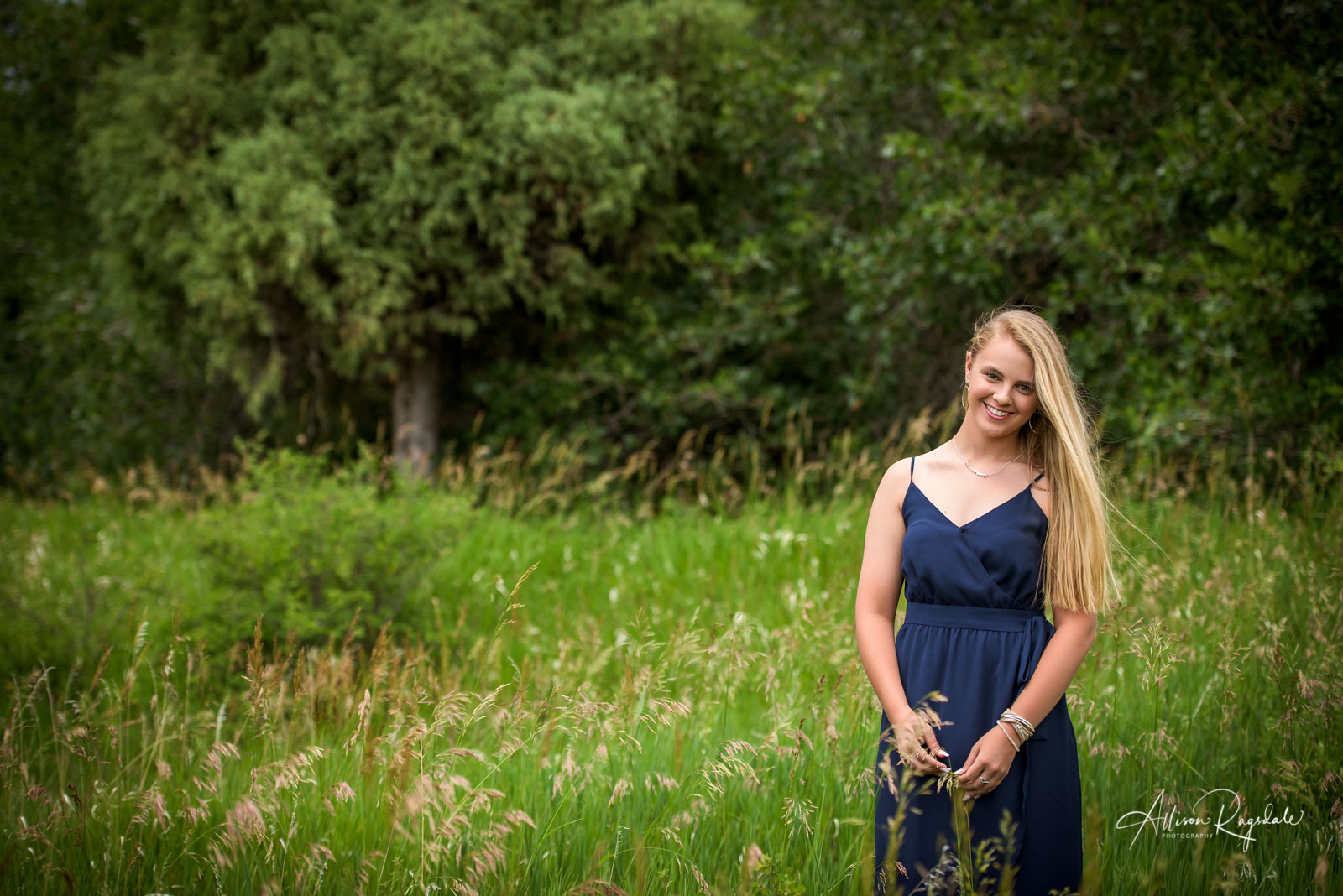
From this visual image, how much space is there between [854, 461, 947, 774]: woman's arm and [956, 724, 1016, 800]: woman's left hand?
0.08 meters

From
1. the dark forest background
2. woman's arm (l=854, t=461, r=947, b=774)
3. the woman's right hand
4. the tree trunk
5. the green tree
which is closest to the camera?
the woman's right hand

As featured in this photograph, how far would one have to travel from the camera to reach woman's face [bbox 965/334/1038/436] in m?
2.00

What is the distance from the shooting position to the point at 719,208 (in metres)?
8.28

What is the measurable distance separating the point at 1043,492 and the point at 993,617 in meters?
0.33

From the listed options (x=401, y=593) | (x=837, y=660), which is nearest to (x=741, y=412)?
(x=401, y=593)

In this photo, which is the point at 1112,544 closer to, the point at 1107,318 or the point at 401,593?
the point at 401,593

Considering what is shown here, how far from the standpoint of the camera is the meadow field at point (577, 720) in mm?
2111

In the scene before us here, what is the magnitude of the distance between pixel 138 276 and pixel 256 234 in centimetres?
183

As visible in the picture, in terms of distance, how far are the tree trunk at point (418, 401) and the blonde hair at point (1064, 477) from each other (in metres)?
6.67

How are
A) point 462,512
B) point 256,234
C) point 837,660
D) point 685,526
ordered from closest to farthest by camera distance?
point 837,660, point 462,512, point 685,526, point 256,234

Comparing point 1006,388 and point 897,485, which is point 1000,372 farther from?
point 897,485

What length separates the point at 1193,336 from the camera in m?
5.03

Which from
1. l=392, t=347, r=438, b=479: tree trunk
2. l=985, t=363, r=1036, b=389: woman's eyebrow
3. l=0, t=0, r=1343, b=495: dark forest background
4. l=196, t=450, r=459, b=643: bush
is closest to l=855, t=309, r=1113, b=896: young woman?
l=985, t=363, r=1036, b=389: woman's eyebrow

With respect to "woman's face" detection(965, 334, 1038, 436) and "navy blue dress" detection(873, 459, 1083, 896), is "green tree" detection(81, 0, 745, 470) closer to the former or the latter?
"woman's face" detection(965, 334, 1038, 436)
